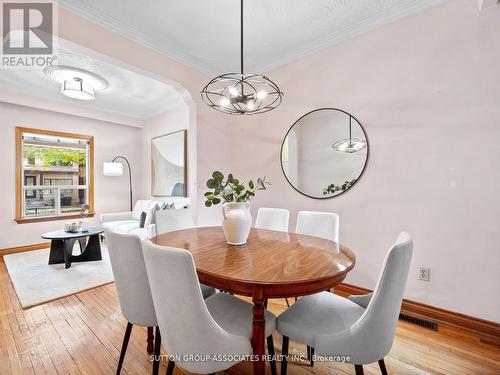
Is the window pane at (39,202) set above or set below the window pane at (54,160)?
below

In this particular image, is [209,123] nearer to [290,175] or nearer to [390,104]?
[290,175]

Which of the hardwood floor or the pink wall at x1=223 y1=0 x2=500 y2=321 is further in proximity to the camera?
the pink wall at x1=223 y1=0 x2=500 y2=321

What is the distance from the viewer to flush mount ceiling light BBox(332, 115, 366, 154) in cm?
238

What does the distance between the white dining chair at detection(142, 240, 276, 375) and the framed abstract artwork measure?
12.0ft

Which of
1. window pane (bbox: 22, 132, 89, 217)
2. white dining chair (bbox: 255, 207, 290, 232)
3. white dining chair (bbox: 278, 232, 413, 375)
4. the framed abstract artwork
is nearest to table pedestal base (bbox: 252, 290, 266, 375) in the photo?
white dining chair (bbox: 278, 232, 413, 375)

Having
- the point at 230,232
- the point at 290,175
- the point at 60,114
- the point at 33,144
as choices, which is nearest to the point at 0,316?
the point at 230,232

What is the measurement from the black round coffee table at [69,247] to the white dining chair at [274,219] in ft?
8.40

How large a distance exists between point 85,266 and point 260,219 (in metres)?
2.67

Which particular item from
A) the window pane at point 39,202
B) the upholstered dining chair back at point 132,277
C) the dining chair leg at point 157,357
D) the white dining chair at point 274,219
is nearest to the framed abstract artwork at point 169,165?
the window pane at point 39,202

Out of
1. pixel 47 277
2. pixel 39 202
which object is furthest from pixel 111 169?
pixel 47 277

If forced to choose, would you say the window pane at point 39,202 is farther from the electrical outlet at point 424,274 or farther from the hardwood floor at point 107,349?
the electrical outlet at point 424,274

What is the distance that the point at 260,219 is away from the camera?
255 centimetres

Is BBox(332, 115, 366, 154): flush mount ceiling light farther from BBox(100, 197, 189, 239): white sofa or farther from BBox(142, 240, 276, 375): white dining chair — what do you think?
BBox(100, 197, 189, 239): white sofa

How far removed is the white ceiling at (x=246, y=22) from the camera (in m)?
2.07
